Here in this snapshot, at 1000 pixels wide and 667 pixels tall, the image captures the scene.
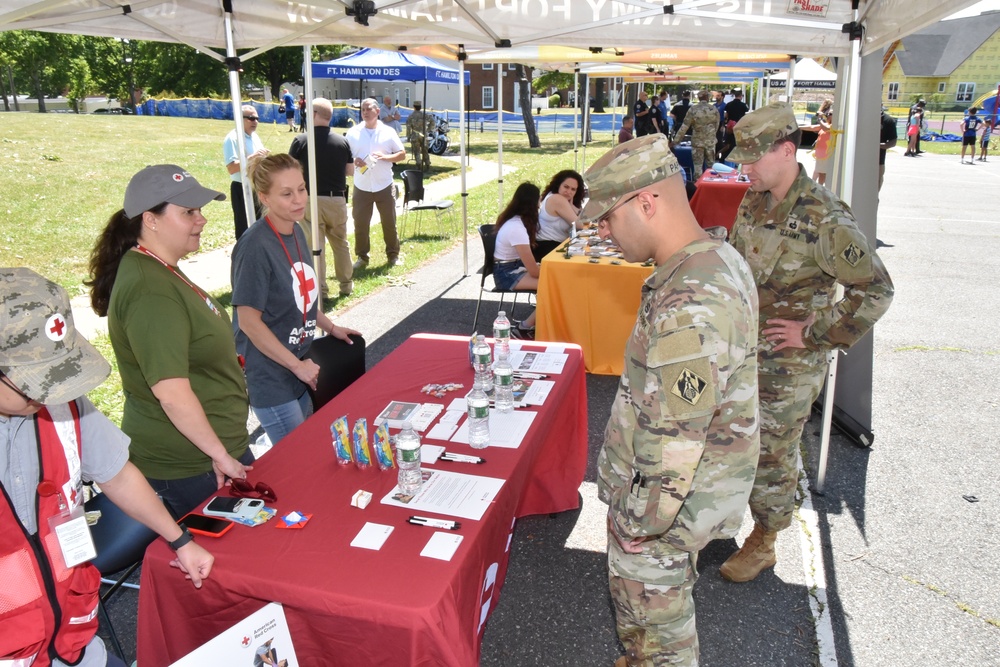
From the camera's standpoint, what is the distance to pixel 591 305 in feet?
17.1

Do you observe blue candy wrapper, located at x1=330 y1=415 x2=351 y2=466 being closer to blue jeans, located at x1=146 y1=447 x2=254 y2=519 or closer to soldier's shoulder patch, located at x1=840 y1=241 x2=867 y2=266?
blue jeans, located at x1=146 y1=447 x2=254 y2=519

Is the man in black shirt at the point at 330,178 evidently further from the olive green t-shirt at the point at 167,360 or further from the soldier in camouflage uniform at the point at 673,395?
the soldier in camouflage uniform at the point at 673,395

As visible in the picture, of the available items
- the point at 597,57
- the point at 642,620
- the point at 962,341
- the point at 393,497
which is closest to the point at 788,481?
the point at 642,620

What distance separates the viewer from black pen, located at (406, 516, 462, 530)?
6.52 ft

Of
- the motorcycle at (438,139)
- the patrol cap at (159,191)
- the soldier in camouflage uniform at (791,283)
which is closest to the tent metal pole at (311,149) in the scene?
the patrol cap at (159,191)

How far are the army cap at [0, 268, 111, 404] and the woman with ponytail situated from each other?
66 cm

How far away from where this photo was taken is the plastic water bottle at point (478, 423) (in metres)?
2.47

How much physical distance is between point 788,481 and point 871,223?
6.31 feet

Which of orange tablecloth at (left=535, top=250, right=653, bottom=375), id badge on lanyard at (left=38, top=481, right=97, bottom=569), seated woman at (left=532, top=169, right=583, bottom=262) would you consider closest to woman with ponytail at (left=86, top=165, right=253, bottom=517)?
id badge on lanyard at (left=38, top=481, right=97, bottom=569)

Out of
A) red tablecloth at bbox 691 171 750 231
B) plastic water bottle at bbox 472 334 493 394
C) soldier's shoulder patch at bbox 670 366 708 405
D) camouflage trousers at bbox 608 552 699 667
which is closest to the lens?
soldier's shoulder patch at bbox 670 366 708 405

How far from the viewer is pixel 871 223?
3932mm

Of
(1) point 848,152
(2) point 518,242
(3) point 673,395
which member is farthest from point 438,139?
(3) point 673,395

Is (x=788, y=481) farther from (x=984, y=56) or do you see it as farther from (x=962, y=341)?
(x=984, y=56)

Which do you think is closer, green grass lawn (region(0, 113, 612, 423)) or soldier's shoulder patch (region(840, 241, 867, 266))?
soldier's shoulder patch (region(840, 241, 867, 266))
